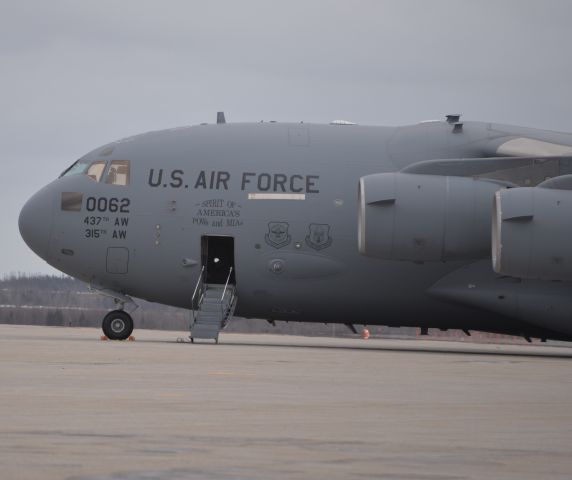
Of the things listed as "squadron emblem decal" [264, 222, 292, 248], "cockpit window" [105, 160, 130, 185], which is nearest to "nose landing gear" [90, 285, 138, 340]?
"cockpit window" [105, 160, 130, 185]

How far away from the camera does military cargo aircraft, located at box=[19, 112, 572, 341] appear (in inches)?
1061

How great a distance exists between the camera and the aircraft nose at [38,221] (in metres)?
28.3

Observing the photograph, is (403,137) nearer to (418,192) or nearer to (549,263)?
(418,192)

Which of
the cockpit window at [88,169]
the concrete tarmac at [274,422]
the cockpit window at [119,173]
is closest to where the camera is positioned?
the concrete tarmac at [274,422]

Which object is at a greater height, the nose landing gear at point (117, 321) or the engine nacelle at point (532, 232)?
the engine nacelle at point (532, 232)

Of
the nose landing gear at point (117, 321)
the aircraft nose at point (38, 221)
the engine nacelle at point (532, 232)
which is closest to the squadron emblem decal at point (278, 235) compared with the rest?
the nose landing gear at point (117, 321)

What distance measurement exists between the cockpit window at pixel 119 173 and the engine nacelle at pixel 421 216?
19.2ft

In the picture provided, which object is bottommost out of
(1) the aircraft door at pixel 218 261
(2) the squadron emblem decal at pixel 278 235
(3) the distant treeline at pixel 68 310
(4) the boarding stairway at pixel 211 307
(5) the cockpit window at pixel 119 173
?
(3) the distant treeline at pixel 68 310

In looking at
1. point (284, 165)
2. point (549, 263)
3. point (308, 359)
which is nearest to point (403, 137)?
point (284, 165)

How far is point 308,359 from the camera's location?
66.7 ft

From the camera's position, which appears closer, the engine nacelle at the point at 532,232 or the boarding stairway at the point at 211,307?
the engine nacelle at the point at 532,232

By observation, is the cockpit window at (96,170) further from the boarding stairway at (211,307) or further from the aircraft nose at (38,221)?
the boarding stairway at (211,307)

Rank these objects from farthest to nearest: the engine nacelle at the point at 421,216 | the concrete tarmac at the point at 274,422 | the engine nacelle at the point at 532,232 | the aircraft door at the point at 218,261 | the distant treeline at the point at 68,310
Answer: the distant treeline at the point at 68,310 → the aircraft door at the point at 218,261 → the engine nacelle at the point at 421,216 → the engine nacelle at the point at 532,232 → the concrete tarmac at the point at 274,422

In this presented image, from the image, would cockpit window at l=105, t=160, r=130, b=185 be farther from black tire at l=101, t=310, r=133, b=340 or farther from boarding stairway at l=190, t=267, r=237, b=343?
black tire at l=101, t=310, r=133, b=340
